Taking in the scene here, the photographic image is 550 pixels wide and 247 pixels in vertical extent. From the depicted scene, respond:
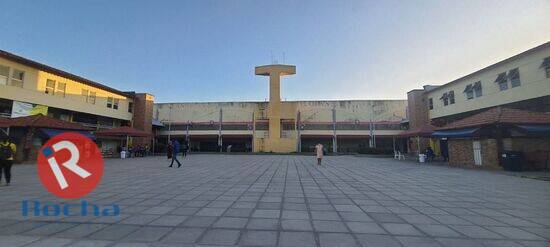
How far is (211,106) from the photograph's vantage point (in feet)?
149

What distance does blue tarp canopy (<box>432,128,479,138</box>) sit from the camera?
1580cm

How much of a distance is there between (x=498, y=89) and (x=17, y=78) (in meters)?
39.8

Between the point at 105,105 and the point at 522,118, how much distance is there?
3696 centimetres

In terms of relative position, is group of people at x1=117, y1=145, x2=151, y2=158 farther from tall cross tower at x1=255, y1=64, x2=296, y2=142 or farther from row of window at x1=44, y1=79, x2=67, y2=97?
tall cross tower at x1=255, y1=64, x2=296, y2=142

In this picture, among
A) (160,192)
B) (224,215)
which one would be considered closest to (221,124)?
(160,192)

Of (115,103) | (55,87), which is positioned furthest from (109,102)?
(55,87)

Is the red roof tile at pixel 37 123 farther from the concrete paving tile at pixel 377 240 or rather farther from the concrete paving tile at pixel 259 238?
the concrete paving tile at pixel 377 240

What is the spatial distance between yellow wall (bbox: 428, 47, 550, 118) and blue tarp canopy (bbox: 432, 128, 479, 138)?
724 centimetres

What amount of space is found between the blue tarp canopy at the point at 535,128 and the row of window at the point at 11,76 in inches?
1352

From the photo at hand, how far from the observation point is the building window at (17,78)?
791 inches

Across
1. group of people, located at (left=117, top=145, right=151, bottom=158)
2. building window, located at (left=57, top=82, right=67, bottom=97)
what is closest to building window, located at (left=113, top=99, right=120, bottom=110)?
building window, located at (left=57, top=82, right=67, bottom=97)

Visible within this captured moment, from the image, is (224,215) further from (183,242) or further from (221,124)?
(221,124)

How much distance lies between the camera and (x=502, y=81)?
2189cm

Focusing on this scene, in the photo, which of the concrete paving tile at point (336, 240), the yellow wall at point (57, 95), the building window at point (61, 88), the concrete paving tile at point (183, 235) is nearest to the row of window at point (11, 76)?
the yellow wall at point (57, 95)
